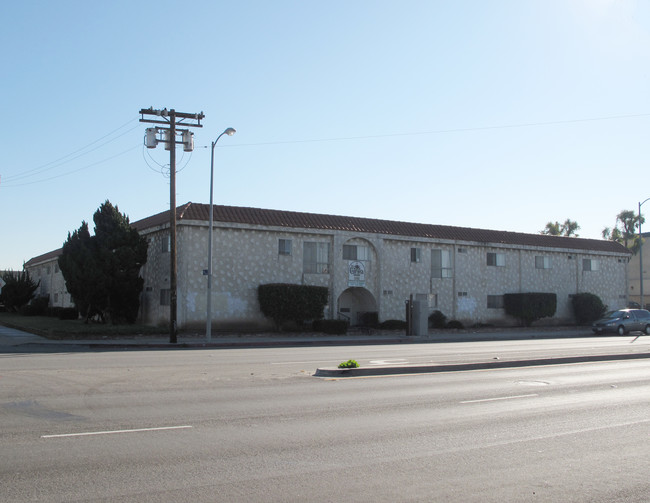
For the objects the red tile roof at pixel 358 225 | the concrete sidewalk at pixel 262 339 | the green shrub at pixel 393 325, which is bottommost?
the concrete sidewalk at pixel 262 339

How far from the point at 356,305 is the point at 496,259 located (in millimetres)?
10466

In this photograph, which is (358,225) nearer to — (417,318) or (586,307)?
(417,318)

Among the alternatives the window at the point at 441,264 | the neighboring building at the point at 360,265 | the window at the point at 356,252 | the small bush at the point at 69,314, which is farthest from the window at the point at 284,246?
the small bush at the point at 69,314

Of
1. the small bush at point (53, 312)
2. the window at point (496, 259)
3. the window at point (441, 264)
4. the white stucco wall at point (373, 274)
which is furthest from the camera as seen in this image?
the small bush at point (53, 312)

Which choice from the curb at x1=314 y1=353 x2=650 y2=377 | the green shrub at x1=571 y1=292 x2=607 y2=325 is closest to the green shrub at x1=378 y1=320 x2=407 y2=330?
the green shrub at x1=571 y1=292 x2=607 y2=325

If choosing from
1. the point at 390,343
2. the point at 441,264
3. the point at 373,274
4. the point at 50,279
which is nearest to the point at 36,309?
the point at 50,279

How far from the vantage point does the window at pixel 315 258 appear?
35.8 meters

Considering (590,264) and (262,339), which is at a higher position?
(590,264)

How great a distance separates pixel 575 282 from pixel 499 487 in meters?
44.0

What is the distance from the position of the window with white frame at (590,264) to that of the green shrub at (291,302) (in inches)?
899

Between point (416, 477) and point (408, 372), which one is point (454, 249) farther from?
point (416, 477)

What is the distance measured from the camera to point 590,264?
48.2 metres

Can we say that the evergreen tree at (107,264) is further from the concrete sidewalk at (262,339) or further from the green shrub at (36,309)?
the green shrub at (36,309)

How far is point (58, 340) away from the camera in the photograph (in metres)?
27.2
